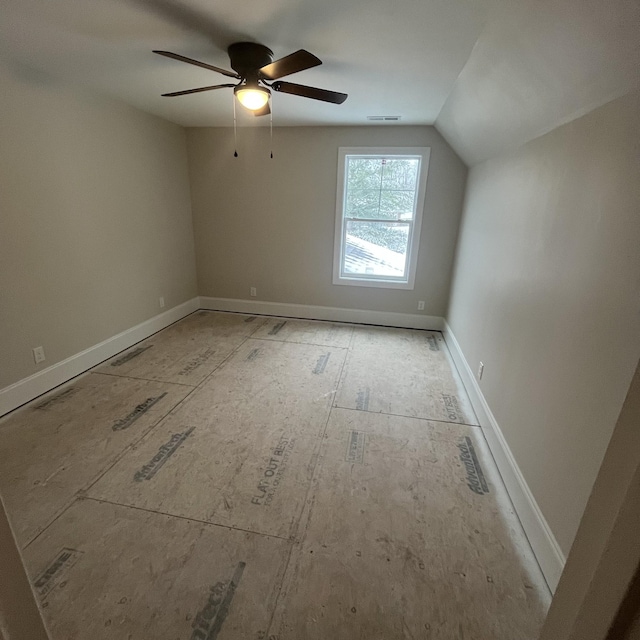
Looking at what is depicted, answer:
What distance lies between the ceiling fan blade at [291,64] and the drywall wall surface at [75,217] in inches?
69.8

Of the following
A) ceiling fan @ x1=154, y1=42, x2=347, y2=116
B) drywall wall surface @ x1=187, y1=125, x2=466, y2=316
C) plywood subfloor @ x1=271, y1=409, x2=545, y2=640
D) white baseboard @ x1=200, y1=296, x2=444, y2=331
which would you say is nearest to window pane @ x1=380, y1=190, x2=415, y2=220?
drywall wall surface @ x1=187, y1=125, x2=466, y2=316

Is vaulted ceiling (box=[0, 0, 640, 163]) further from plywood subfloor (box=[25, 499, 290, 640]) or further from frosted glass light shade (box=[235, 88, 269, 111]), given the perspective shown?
plywood subfloor (box=[25, 499, 290, 640])

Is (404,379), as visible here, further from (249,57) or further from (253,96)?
(249,57)

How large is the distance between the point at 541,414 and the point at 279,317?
135 inches

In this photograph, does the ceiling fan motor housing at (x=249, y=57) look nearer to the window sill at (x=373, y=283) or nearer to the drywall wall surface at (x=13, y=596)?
the drywall wall surface at (x=13, y=596)

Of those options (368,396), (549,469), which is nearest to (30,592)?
(549,469)

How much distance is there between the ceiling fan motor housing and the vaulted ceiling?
0.05m

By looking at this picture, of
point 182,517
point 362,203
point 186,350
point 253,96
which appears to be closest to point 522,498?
point 182,517

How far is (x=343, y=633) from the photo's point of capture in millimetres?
1215

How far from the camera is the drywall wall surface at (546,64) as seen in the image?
3.61 feet

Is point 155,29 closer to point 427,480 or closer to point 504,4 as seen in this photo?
point 504,4

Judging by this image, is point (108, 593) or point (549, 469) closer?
point (108, 593)

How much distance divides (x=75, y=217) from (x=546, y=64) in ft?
10.9

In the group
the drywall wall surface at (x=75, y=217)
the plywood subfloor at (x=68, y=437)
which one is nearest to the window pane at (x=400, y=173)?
the drywall wall surface at (x=75, y=217)
